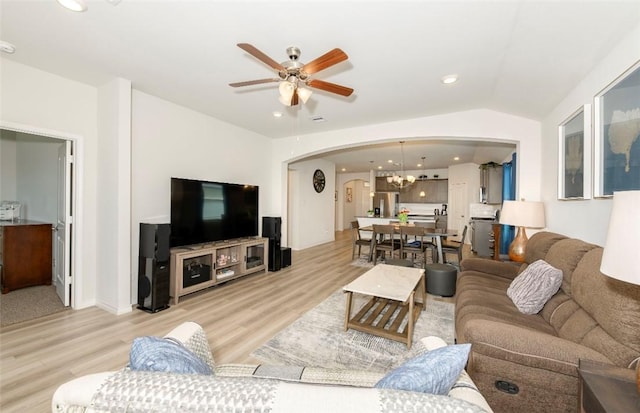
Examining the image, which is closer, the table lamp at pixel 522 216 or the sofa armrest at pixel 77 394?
the sofa armrest at pixel 77 394

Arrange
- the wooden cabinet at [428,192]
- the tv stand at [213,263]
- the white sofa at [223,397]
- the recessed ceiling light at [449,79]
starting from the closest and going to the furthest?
the white sofa at [223,397]
the recessed ceiling light at [449,79]
the tv stand at [213,263]
the wooden cabinet at [428,192]

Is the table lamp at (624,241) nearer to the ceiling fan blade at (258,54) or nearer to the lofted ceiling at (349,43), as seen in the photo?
the lofted ceiling at (349,43)

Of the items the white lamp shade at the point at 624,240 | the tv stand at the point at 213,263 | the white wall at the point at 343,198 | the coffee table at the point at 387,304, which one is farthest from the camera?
the white wall at the point at 343,198

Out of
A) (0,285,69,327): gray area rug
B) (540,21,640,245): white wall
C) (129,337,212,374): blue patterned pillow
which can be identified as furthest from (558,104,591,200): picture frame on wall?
(0,285,69,327): gray area rug

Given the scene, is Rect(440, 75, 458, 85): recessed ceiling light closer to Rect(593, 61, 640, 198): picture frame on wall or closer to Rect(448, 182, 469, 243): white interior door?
Rect(593, 61, 640, 198): picture frame on wall

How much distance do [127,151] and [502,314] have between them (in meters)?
4.06

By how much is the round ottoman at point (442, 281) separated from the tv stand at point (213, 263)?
2.78 meters

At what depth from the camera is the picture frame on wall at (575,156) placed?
2.24 meters

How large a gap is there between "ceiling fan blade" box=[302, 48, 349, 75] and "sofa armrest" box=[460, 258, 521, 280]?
274 centimetres

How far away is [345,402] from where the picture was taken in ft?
1.93

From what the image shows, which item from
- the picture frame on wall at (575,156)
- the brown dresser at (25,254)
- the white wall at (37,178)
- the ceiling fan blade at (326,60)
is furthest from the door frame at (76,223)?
the picture frame on wall at (575,156)

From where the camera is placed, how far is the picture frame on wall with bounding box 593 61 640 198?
1613mm

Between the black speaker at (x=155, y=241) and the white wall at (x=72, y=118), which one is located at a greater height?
the white wall at (x=72, y=118)

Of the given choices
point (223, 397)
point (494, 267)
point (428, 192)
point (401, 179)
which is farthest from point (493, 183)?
point (223, 397)
